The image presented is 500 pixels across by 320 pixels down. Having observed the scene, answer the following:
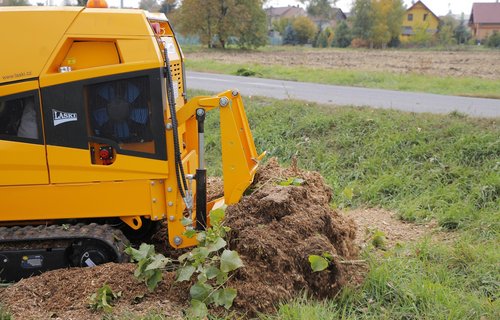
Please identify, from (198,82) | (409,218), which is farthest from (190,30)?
(409,218)

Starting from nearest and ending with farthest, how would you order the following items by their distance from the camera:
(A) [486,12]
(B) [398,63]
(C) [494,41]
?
(B) [398,63], (C) [494,41], (A) [486,12]

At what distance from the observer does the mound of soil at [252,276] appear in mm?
4012

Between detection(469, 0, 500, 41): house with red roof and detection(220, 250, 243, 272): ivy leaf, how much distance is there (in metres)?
76.3

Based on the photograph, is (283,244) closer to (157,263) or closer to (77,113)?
(157,263)

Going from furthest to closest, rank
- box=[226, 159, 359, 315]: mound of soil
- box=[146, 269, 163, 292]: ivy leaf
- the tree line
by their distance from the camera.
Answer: the tree line < box=[146, 269, 163, 292]: ivy leaf < box=[226, 159, 359, 315]: mound of soil

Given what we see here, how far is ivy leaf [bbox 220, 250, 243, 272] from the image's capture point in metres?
3.98

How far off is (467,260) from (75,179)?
3377 millimetres

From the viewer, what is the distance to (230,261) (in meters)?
4.00

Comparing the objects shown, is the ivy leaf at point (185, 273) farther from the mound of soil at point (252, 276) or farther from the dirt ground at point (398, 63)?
the dirt ground at point (398, 63)

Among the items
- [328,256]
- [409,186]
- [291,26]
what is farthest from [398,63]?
[291,26]

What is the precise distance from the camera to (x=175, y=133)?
14.6ft

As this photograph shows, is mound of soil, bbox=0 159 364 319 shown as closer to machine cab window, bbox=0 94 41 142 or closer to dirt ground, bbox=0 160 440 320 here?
dirt ground, bbox=0 160 440 320

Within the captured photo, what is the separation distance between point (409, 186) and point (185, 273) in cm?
409

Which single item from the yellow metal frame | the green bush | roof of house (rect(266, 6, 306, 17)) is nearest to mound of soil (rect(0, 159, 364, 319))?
the yellow metal frame
